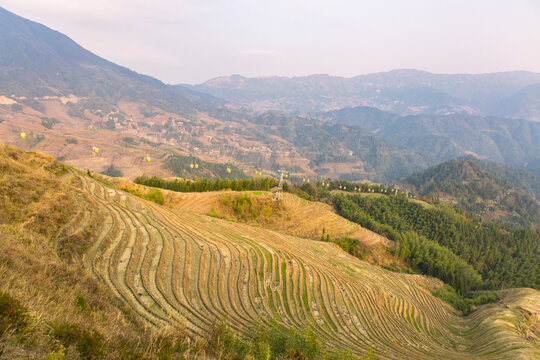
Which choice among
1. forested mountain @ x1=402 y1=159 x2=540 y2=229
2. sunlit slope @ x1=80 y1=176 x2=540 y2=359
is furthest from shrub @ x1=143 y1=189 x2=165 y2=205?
forested mountain @ x1=402 y1=159 x2=540 y2=229

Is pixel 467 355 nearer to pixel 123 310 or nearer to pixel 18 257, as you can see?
pixel 123 310

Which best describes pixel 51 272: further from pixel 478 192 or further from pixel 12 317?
pixel 478 192

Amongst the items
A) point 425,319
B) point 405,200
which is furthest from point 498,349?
point 405,200

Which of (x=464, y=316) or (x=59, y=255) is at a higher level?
(x=59, y=255)

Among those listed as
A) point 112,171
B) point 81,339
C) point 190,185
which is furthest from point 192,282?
point 112,171

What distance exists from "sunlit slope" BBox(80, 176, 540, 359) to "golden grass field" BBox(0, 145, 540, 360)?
7 centimetres

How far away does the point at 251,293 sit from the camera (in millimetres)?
15039

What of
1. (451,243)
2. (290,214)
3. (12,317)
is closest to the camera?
(12,317)

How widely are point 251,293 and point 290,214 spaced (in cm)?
3530

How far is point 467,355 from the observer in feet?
67.2

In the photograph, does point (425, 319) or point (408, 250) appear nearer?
point (425, 319)

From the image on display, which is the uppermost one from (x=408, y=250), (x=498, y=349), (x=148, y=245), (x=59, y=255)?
(x=59, y=255)

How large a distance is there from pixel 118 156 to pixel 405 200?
5710 inches

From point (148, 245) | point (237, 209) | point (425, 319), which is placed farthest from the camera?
point (237, 209)
